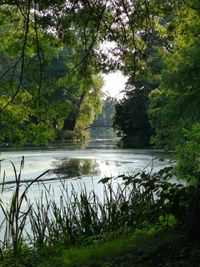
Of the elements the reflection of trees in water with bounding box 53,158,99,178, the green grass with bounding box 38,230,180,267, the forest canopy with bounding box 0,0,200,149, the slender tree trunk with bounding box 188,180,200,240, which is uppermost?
the forest canopy with bounding box 0,0,200,149

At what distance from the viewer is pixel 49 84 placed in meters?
8.62

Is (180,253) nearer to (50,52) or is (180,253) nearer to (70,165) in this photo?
(50,52)

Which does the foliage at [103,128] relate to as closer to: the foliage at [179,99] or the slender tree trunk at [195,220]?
the foliage at [179,99]

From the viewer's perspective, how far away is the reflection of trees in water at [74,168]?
57.4ft

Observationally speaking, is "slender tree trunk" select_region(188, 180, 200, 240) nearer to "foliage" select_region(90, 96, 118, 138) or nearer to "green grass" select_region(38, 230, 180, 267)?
"green grass" select_region(38, 230, 180, 267)

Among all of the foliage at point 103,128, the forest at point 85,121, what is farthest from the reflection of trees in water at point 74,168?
the foliage at point 103,128

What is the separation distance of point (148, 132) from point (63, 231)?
31.7m

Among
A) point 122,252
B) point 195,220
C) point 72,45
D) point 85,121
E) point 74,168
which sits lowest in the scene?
point 74,168

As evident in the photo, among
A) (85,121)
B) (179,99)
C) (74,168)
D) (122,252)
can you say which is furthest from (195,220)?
(179,99)

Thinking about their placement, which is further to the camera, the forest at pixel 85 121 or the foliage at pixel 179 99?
the foliage at pixel 179 99

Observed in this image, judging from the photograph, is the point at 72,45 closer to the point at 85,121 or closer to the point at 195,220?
the point at 85,121

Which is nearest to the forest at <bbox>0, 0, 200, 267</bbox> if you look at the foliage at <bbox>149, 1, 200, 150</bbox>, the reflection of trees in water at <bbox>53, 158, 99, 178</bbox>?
the foliage at <bbox>149, 1, 200, 150</bbox>

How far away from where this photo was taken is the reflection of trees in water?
1750 centimetres

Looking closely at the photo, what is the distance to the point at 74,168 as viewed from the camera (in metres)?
19.4
